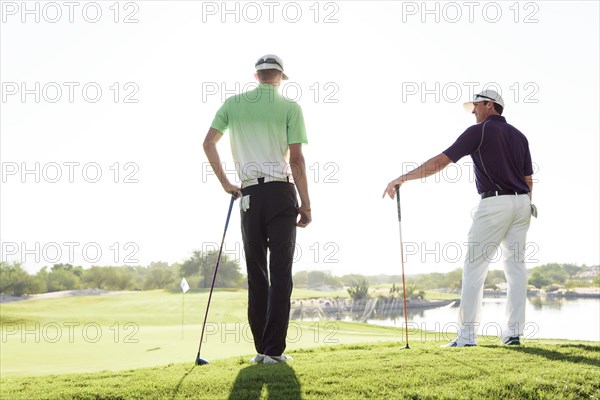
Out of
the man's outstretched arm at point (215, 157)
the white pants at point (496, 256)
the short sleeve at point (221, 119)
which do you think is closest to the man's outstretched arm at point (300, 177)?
the man's outstretched arm at point (215, 157)

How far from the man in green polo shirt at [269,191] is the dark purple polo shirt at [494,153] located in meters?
1.71

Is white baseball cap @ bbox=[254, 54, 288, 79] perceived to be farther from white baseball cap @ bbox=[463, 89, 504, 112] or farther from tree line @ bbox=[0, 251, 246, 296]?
tree line @ bbox=[0, 251, 246, 296]

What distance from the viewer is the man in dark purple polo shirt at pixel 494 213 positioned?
5.92 m

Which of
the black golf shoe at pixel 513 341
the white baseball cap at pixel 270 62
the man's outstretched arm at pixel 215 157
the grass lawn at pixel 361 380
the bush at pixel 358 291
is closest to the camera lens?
the grass lawn at pixel 361 380

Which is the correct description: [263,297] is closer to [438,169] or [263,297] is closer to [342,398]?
[342,398]

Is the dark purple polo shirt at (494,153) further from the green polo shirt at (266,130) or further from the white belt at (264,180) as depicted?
the white belt at (264,180)

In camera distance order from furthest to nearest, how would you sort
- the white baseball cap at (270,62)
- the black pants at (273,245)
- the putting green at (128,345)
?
the putting green at (128,345), the white baseball cap at (270,62), the black pants at (273,245)

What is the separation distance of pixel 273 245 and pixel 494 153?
2.49m

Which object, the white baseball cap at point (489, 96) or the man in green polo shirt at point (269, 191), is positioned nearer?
the man in green polo shirt at point (269, 191)

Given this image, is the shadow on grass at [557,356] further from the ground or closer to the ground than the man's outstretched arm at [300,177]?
closer to the ground

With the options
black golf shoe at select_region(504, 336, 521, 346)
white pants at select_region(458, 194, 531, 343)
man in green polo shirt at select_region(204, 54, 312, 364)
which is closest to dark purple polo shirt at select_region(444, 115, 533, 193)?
white pants at select_region(458, 194, 531, 343)

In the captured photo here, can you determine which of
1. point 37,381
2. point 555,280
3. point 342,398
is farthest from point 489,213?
point 555,280

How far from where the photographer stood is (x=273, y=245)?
4.97 metres

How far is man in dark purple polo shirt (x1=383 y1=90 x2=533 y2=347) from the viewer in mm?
5922
